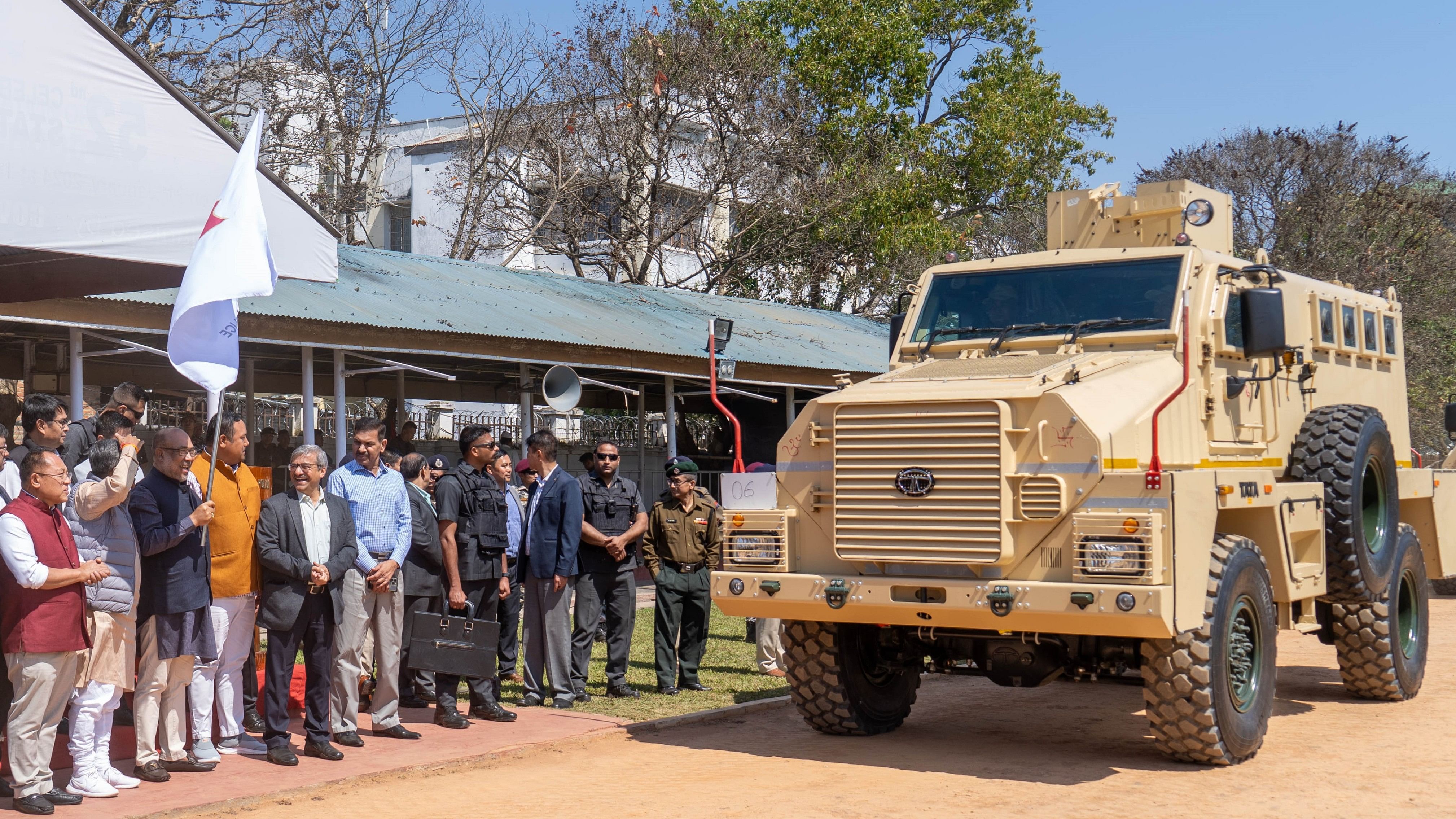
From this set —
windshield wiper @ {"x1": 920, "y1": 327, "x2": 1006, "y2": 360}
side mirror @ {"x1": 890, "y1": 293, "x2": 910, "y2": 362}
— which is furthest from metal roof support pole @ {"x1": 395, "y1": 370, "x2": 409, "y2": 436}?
windshield wiper @ {"x1": 920, "y1": 327, "x2": 1006, "y2": 360}

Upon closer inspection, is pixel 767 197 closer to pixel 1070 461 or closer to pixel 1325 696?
pixel 1325 696

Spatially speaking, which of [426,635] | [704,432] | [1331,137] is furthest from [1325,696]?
[1331,137]

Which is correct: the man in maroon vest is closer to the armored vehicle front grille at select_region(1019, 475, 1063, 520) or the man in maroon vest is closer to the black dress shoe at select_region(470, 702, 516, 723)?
the black dress shoe at select_region(470, 702, 516, 723)

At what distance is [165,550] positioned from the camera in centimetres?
756

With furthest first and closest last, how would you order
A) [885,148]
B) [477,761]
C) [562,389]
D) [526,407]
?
1. [885,148]
2. [526,407]
3. [562,389]
4. [477,761]

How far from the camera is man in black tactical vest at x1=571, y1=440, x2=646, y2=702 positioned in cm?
1048

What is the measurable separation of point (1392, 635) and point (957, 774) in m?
4.25

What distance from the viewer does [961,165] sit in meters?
33.4

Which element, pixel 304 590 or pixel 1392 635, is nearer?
pixel 304 590

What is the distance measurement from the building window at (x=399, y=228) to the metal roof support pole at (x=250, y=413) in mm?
19101

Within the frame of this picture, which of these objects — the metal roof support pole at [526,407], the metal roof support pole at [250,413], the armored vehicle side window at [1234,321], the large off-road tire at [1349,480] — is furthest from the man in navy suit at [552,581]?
the metal roof support pole at [250,413]

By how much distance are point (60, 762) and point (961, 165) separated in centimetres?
2834

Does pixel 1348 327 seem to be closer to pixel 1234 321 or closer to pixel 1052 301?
pixel 1234 321

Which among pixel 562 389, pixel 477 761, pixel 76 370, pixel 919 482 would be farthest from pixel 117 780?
pixel 562 389
